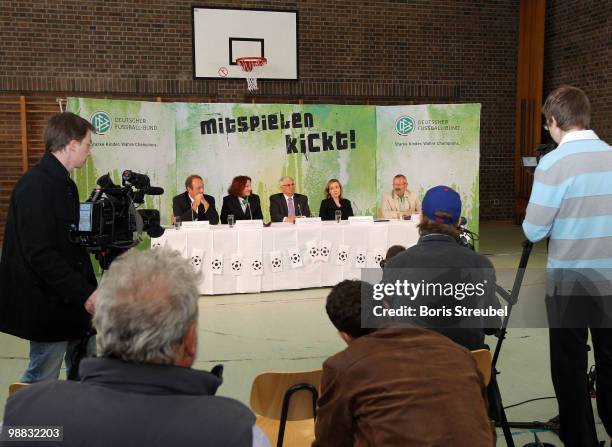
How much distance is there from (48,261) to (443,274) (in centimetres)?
143

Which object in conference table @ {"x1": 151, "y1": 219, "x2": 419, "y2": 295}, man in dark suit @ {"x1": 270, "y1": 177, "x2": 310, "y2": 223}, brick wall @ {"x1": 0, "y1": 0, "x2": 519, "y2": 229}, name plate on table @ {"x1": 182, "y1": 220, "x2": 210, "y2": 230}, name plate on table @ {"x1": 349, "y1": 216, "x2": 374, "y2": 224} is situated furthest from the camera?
brick wall @ {"x1": 0, "y1": 0, "x2": 519, "y2": 229}

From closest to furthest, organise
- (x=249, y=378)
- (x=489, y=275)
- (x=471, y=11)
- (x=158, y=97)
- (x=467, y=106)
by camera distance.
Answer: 1. (x=489, y=275)
2. (x=249, y=378)
3. (x=467, y=106)
4. (x=158, y=97)
5. (x=471, y=11)

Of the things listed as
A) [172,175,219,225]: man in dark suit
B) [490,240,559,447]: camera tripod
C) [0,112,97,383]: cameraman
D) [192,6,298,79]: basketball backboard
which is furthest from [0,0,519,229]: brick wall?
[490,240,559,447]: camera tripod

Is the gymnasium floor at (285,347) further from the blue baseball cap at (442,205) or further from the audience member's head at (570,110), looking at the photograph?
the audience member's head at (570,110)

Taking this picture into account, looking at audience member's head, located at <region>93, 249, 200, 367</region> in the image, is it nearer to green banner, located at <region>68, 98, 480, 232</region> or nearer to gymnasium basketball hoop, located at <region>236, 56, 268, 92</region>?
green banner, located at <region>68, 98, 480, 232</region>

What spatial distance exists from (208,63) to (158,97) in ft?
3.18

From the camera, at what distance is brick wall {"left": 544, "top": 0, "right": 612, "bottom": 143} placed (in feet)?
33.3

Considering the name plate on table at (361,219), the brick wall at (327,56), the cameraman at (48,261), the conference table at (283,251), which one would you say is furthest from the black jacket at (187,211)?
the cameraman at (48,261)

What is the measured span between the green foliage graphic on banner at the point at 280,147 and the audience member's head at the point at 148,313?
682 cm

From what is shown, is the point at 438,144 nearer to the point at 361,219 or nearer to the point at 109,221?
the point at 361,219

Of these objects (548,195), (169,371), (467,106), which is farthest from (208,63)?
(169,371)

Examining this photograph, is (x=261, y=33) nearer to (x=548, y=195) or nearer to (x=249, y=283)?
(x=249, y=283)

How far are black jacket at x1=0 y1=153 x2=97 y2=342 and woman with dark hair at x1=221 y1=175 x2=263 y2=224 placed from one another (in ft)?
15.0

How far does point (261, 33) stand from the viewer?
32.9 ft
